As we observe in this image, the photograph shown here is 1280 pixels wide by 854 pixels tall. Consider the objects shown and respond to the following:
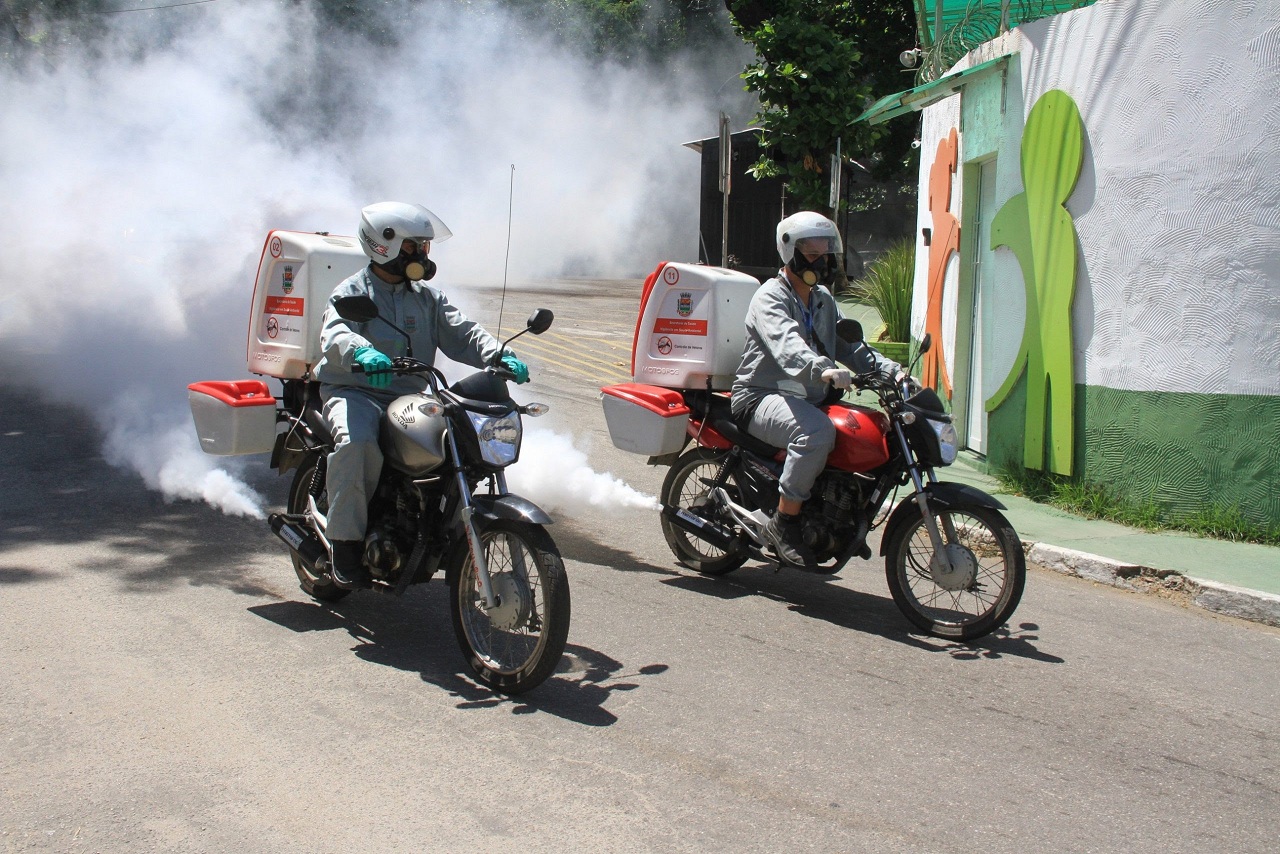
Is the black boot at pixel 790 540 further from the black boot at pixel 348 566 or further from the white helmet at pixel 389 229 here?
the white helmet at pixel 389 229

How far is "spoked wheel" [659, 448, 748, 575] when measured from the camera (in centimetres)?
643

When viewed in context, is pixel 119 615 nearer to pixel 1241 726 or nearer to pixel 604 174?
pixel 1241 726

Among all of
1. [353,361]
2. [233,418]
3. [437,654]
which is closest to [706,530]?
[437,654]

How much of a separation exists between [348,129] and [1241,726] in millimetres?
24368

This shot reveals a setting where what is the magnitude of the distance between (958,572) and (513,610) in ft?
6.79

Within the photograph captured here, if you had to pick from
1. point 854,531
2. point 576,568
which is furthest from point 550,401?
point 854,531

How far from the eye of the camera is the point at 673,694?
4.63 metres

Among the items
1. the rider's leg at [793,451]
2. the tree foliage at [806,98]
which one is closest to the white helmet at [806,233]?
the rider's leg at [793,451]

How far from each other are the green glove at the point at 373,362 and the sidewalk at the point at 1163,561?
340cm

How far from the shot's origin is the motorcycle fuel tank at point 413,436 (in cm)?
479

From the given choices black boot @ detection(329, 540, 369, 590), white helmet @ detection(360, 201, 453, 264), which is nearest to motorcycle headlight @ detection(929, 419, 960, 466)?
white helmet @ detection(360, 201, 453, 264)

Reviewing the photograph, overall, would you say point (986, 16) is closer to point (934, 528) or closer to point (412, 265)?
point (934, 528)

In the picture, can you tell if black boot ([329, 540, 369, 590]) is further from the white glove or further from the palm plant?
the palm plant

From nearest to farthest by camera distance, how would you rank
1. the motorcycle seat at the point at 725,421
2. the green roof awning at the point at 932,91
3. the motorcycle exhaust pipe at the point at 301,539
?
the motorcycle exhaust pipe at the point at 301,539, the motorcycle seat at the point at 725,421, the green roof awning at the point at 932,91
